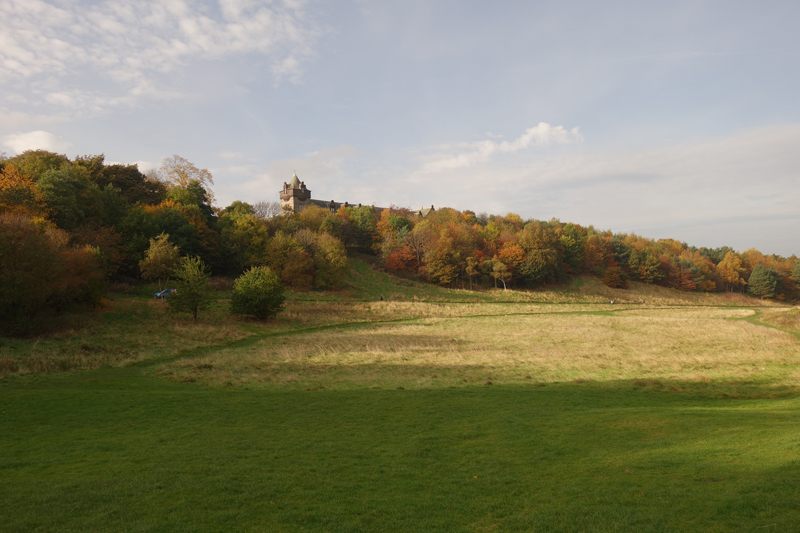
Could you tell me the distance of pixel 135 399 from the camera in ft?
51.2

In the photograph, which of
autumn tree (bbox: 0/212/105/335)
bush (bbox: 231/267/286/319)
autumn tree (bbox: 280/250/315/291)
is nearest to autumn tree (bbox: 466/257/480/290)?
autumn tree (bbox: 280/250/315/291)

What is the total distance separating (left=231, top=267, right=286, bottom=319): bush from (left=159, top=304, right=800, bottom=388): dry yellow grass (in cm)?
659

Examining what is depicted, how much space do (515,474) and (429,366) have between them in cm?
1520

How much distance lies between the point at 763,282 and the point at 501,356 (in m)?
109

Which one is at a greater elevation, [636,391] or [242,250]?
[242,250]

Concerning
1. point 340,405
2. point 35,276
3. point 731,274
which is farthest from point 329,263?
point 731,274

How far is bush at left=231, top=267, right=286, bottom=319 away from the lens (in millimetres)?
41344

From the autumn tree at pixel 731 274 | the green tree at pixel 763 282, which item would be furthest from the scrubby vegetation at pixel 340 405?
the autumn tree at pixel 731 274

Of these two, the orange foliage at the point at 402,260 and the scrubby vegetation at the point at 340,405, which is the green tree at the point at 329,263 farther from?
the orange foliage at the point at 402,260

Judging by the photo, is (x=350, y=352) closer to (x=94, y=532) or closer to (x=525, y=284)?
(x=94, y=532)

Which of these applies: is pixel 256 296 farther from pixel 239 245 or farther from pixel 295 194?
pixel 295 194

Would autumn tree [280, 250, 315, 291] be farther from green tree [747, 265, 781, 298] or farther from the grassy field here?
green tree [747, 265, 781, 298]

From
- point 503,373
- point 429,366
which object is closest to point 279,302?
point 429,366

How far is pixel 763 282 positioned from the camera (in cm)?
10112
